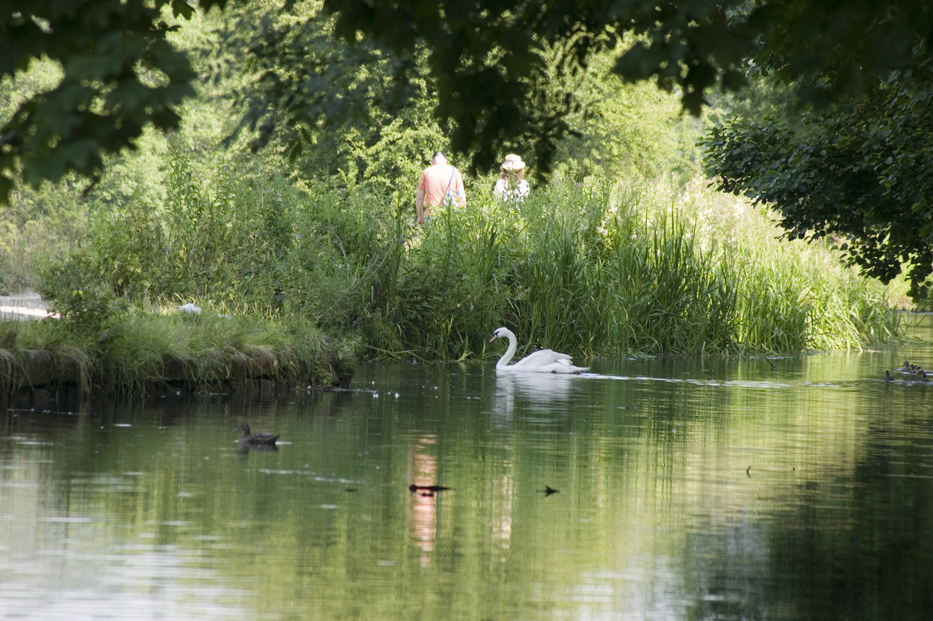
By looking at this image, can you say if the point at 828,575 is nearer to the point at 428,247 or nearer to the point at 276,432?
the point at 276,432

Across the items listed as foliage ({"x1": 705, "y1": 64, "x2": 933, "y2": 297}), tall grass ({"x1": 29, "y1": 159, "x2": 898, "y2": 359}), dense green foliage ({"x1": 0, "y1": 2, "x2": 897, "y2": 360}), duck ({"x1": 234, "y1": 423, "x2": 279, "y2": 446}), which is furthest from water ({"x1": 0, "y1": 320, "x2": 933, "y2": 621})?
tall grass ({"x1": 29, "y1": 159, "x2": 898, "y2": 359})

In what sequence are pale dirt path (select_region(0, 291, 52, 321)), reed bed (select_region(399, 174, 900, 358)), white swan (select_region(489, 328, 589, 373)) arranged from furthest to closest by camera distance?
reed bed (select_region(399, 174, 900, 358)), white swan (select_region(489, 328, 589, 373)), pale dirt path (select_region(0, 291, 52, 321))

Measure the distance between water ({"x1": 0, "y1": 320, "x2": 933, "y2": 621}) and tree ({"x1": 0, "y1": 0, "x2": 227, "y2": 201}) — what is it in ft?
5.79

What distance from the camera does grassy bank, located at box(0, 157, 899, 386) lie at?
58.5 ft

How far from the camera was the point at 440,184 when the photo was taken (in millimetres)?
22344

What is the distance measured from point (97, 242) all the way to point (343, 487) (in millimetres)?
11512

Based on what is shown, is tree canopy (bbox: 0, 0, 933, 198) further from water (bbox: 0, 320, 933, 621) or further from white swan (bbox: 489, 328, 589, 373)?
white swan (bbox: 489, 328, 589, 373)

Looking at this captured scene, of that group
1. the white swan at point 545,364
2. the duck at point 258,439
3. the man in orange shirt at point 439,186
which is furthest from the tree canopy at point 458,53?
the man in orange shirt at point 439,186

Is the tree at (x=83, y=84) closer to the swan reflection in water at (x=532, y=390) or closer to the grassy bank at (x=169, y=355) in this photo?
the grassy bank at (x=169, y=355)

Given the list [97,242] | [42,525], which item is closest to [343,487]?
[42,525]

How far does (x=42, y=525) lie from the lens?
6.32 meters

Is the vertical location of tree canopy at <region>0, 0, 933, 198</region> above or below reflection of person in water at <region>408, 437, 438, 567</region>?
above

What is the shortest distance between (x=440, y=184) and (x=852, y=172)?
834 centimetres

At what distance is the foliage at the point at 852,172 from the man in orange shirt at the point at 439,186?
561cm
